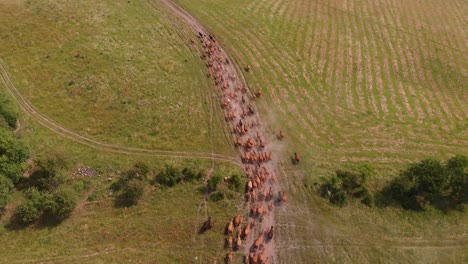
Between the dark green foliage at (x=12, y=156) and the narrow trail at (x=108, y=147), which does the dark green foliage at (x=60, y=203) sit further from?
the narrow trail at (x=108, y=147)

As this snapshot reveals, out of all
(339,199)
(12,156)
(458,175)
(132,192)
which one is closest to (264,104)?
(339,199)

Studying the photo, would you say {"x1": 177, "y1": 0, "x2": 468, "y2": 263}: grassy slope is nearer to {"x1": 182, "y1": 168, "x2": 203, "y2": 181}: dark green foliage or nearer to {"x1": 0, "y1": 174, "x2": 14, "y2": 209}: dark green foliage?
{"x1": 182, "y1": 168, "x2": 203, "y2": 181}: dark green foliage

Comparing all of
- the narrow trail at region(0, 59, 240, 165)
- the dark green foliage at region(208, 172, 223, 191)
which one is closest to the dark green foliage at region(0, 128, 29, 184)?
the narrow trail at region(0, 59, 240, 165)

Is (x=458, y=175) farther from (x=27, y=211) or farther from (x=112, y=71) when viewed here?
(x=112, y=71)

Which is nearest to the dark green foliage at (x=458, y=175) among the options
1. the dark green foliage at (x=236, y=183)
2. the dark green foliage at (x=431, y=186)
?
the dark green foliage at (x=431, y=186)

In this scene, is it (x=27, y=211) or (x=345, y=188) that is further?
(x=345, y=188)

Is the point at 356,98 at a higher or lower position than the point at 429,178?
higher
